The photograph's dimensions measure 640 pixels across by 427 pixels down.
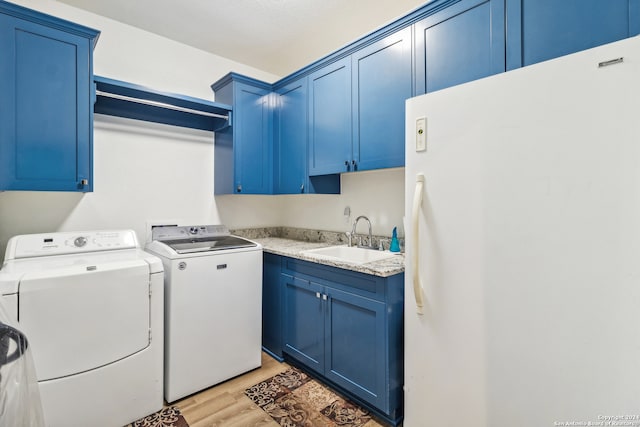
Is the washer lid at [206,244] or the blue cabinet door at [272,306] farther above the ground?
the washer lid at [206,244]

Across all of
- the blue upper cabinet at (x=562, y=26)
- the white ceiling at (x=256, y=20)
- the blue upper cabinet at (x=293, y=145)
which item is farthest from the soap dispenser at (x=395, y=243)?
A: the white ceiling at (x=256, y=20)

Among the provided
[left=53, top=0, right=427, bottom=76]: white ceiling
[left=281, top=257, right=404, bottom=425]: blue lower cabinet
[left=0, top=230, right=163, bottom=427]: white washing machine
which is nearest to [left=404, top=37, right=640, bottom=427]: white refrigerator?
[left=281, top=257, right=404, bottom=425]: blue lower cabinet

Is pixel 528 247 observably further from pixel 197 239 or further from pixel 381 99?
pixel 197 239

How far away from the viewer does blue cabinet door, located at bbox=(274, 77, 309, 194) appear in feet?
8.55

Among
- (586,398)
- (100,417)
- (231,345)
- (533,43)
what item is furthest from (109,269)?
(533,43)

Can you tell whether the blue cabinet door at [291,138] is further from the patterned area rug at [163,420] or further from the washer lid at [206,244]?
the patterned area rug at [163,420]

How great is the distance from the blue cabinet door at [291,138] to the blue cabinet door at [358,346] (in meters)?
1.11

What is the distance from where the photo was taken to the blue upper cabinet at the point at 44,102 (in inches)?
67.5

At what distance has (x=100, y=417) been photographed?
1.63m

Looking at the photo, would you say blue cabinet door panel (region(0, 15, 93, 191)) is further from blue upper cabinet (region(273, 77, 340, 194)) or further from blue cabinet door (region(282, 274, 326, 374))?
blue cabinet door (region(282, 274, 326, 374))

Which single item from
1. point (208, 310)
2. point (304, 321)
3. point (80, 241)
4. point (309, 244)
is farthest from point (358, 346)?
point (80, 241)

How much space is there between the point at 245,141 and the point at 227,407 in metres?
2.02

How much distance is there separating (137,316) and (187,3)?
2.12m

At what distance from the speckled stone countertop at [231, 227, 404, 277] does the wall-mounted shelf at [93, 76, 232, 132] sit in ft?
3.52
